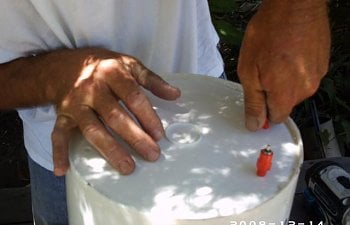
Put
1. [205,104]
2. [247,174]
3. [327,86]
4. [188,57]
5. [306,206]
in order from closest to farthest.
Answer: [247,174]
[205,104]
[188,57]
[306,206]
[327,86]

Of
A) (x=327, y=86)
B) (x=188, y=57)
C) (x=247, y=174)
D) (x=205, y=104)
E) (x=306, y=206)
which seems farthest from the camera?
(x=327, y=86)

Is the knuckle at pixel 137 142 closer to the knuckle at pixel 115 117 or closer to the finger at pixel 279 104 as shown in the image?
the knuckle at pixel 115 117

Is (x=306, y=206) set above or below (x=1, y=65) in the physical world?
below

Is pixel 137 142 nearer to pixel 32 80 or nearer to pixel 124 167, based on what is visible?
pixel 124 167

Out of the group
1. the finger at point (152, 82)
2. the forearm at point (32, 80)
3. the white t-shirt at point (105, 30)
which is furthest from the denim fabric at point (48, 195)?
the finger at point (152, 82)

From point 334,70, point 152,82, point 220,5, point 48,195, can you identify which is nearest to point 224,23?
point 220,5

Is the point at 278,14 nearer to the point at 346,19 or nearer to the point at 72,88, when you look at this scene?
the point at 72,88

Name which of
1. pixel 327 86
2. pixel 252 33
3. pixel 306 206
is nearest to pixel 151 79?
pixel 252 33
